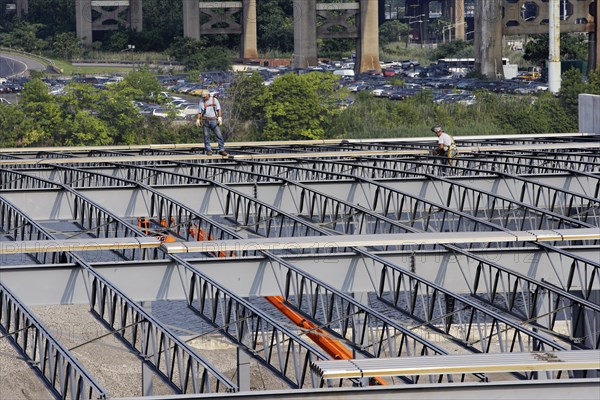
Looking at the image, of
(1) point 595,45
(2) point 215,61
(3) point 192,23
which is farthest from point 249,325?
(3) point 192,23

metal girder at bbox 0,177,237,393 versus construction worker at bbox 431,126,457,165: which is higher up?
construction worker at bbox 431,126,457,165

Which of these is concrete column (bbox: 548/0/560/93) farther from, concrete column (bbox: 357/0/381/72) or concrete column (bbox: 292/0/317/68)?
concrete column (bbox: 292/0/317/68)

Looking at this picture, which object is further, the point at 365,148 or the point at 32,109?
the point at 32,109

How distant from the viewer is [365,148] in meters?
55.2

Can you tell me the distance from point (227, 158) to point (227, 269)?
17.9 metres

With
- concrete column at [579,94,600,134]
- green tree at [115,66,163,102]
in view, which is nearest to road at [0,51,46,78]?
green tree at [115,66,163,102]

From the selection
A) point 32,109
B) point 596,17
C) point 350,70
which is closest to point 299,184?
point 32,109

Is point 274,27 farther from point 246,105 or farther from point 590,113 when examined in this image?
point 590,113

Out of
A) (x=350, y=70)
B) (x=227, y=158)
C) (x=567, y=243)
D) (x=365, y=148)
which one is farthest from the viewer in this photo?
(x=350, y=70)

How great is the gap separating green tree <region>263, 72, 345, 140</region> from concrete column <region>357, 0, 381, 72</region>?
59046mm

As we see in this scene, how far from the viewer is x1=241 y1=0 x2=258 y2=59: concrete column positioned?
17088 cm

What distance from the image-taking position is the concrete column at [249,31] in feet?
561

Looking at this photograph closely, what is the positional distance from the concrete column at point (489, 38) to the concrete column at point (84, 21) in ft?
177

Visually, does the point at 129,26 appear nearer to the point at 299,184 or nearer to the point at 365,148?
the point at 365,148
